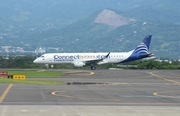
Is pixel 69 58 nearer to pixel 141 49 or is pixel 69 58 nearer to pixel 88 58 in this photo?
pixel 88 58

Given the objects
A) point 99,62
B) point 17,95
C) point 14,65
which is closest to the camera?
point 17,95

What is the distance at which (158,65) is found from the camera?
83.6 m
